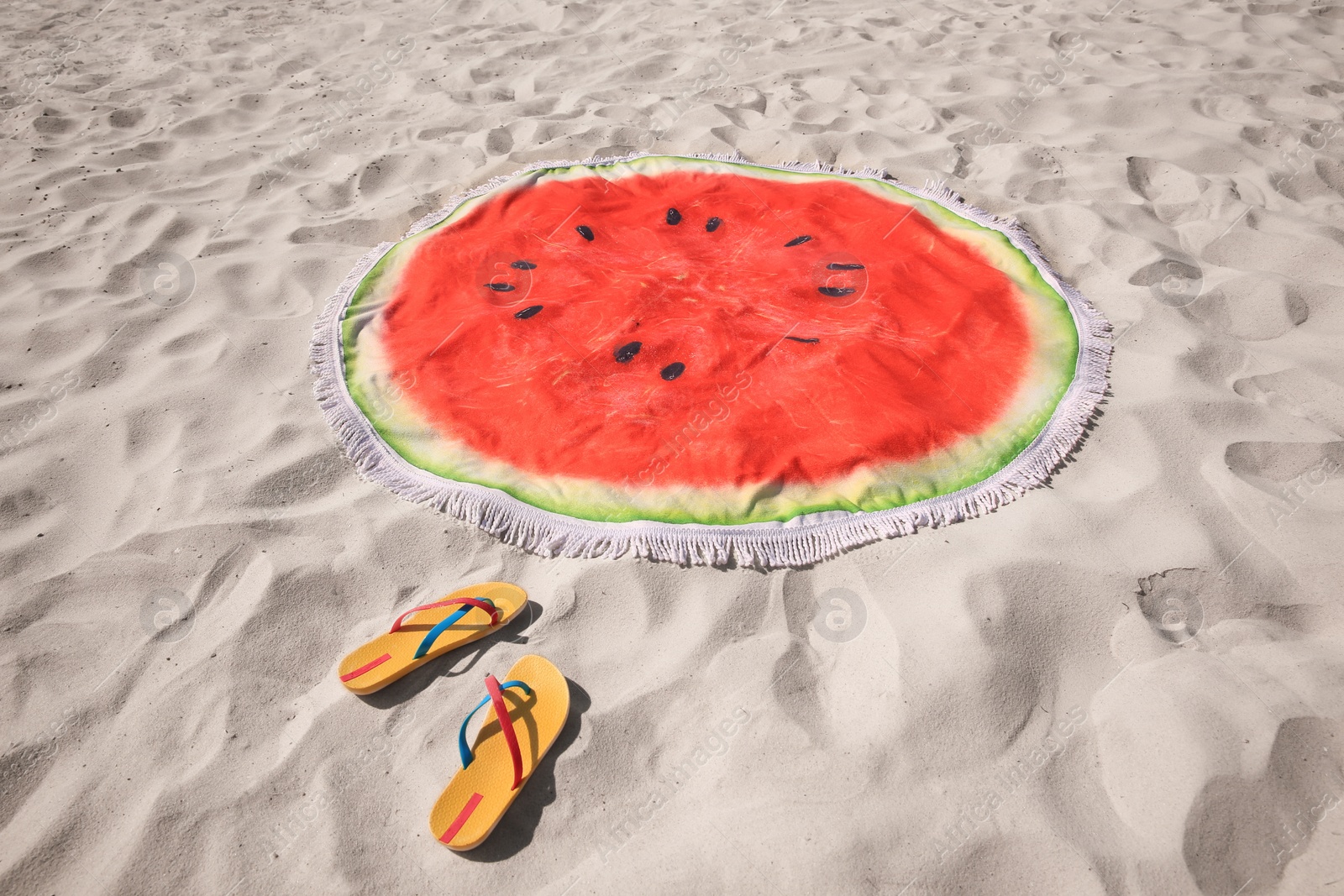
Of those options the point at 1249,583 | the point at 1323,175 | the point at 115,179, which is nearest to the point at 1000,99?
the point at 1323,175

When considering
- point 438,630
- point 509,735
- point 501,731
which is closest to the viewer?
point 509,735

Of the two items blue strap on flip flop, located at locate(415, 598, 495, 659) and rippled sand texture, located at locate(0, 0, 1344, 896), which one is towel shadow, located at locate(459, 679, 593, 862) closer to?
rippled sand texture, located at locate(0, 0, 1344, 896)

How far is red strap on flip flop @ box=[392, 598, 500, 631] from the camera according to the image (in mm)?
1790

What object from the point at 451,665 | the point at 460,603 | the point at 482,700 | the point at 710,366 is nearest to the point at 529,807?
the point at 482,700

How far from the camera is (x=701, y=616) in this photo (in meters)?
1.82

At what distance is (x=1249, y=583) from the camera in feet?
5.84

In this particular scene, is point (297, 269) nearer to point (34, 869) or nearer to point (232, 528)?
point (232, 528)

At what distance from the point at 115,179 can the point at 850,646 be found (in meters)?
3.83

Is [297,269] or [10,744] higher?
[297,269]

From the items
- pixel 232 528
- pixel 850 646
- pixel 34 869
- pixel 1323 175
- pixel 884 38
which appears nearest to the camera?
pixel 34 869

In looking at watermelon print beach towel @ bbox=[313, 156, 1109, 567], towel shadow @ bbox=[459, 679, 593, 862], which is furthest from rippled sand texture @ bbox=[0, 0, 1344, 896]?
watermelon print beach towel @ bbox=[313, 156, 1109, 567]

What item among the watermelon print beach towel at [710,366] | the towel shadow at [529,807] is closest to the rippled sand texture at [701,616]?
the towel shadow at [529,807]

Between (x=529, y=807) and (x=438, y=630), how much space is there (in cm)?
46

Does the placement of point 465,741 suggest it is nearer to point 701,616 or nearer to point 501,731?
point 501,731
